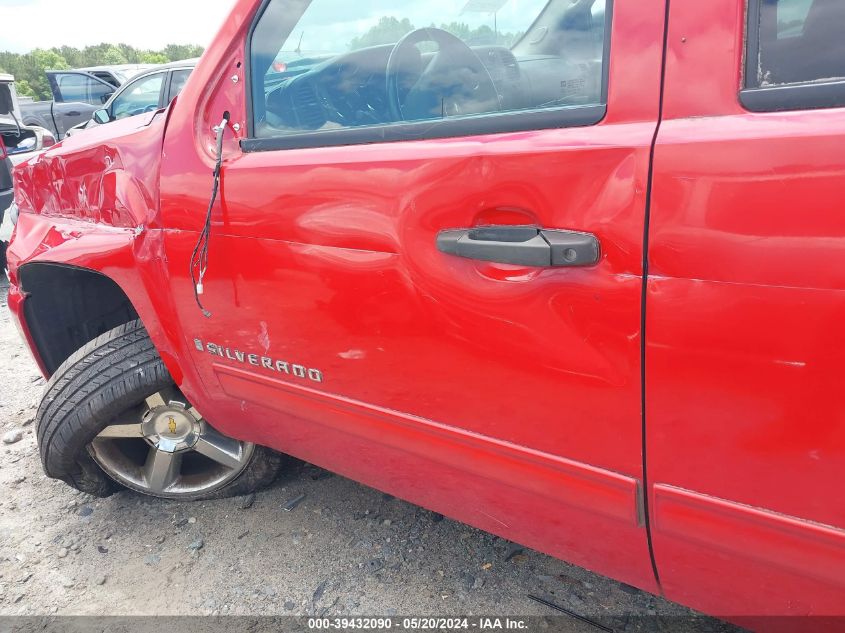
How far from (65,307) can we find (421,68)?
1862 millimetres

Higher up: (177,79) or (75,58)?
(75,58)

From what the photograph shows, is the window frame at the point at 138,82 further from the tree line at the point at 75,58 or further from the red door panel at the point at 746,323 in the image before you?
the tree line at the point at 75,58

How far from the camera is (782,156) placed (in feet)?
3.22

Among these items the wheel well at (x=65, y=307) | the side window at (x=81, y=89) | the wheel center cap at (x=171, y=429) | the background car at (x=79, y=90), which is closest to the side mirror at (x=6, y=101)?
the background car at (x=79, y=90)

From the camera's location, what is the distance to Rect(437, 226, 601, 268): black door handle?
1.16 m

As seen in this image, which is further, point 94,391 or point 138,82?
point 138,82

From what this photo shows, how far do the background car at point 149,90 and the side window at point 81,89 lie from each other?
520cm

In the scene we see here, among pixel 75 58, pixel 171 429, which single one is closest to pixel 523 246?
pixel 171 429

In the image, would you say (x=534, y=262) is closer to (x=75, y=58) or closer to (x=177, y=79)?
(x=177, y=79)

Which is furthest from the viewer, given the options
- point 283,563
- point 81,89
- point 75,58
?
point 75,58

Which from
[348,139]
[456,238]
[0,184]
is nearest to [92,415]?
[348,139]

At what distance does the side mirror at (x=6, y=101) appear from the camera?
711 cm

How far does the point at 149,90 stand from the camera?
7805mm

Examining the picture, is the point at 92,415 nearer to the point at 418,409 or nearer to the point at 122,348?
the point at 122,348
